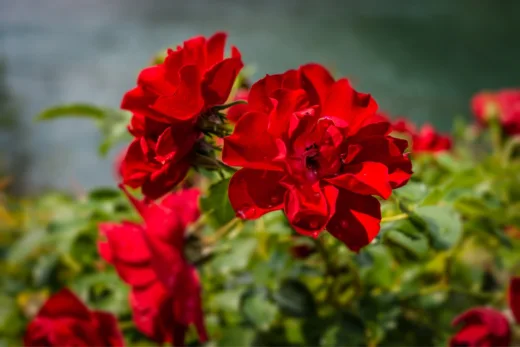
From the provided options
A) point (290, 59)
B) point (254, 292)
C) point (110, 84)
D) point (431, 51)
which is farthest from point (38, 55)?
point (254, 292)

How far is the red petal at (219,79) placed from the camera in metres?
0.20

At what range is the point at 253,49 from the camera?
1282 millimetres

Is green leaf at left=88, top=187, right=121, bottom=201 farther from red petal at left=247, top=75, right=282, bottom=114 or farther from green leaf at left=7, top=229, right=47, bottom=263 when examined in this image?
red petal at left=247, top=75, right=282, bottom=114

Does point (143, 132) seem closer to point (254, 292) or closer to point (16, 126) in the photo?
point (254, 292)

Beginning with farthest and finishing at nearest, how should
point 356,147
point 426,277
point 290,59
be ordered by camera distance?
point 290,59, point 426,277, point 356,147

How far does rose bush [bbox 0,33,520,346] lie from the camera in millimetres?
183

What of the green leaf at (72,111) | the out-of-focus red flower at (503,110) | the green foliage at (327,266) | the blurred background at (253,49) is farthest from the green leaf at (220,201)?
the blurred background at (253,49)

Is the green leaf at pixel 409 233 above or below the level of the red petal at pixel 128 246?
above

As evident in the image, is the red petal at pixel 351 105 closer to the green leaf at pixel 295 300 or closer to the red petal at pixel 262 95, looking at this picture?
the red petal at pixel 262 95

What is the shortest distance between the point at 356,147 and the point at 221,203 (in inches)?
2.7

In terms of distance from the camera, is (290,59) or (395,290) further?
(290,59)

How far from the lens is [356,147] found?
183mm

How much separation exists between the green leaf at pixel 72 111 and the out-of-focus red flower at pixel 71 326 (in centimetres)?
15

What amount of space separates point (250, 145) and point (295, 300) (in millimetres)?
176
